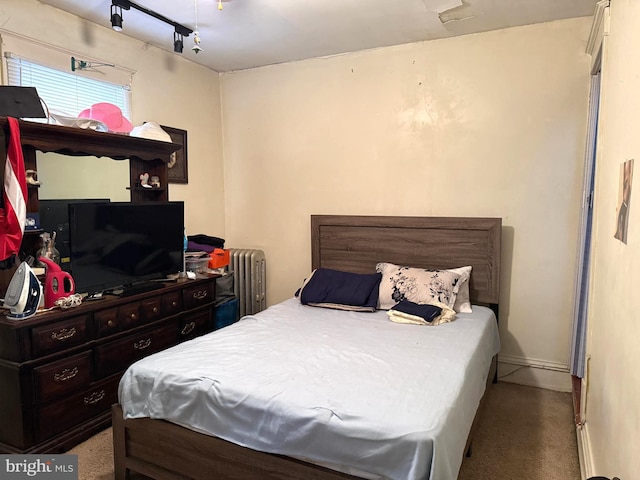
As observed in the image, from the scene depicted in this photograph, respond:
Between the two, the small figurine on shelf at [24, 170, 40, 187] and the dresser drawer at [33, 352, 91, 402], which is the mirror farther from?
the dresser drawer at [33, 352, 91, 402]

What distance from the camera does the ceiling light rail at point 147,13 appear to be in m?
2.68

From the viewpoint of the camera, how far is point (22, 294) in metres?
2.20

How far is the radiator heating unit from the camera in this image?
163 inches

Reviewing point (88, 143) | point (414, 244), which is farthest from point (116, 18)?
point (414, 244)

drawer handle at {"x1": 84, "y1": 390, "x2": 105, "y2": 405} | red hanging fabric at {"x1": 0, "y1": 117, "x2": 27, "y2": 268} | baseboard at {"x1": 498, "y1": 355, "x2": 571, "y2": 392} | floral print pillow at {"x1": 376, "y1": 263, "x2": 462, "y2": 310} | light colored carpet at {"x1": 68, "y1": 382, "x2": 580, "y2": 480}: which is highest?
red hanging fabric at {"x1": 0, "y1": 117, "x2": 27, "y2": 268}

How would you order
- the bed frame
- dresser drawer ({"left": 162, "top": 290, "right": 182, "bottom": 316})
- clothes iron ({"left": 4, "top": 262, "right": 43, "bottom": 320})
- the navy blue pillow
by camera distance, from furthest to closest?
the navy blue pillow < dresser drawer ({"left": 162, "top": 290, "right": 182, "bottom": 316}) < clothes iron ({"left": 4, "top": 262, "right": 43, "bottom": 320}) < the bed frame

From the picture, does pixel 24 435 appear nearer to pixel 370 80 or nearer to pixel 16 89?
pixel 16 89

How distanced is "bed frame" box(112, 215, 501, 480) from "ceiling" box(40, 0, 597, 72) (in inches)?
53.4

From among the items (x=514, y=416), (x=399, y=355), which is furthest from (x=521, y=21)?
(x=514, y=416)

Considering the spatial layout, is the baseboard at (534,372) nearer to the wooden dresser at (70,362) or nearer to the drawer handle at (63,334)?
the wooden dresser at (70,362)

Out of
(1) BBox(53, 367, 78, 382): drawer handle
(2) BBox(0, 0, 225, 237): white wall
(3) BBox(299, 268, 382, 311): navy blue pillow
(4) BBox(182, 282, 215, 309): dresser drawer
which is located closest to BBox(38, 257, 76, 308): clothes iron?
(1) BBox(53, 367, 78, 382): drawer handle

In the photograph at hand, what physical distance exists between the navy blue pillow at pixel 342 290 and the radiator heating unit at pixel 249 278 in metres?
0.85

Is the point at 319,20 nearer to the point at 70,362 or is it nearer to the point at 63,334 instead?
the point at 63,334

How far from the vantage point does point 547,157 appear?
3113 mm
